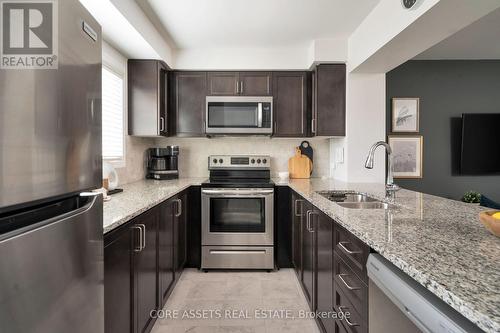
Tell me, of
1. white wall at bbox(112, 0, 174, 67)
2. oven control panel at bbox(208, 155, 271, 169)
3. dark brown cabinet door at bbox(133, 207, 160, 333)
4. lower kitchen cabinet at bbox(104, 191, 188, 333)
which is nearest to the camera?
lower kitchen cabinet at bbox(104, 191, 188, 333)

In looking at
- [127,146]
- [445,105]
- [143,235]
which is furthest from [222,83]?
[445,105]

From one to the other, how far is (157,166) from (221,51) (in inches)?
58.4

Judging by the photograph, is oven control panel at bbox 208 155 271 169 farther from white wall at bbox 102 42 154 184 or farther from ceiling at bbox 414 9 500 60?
ceiling at bbox 414 9 500 60

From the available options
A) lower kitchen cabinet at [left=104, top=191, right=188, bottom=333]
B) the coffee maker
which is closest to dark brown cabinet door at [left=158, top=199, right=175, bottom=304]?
lower kitchen cabinet at [left=104, top=191, right=188, bottom=333]

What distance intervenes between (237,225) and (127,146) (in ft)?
4.54

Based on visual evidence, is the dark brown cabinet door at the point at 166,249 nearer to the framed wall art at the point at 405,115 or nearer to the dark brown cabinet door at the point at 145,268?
the dark brown cabinet door at the point at 145,268

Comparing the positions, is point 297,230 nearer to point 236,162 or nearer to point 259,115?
point 236,162

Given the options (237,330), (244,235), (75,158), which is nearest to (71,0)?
(75,158)

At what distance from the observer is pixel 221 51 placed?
2.98m

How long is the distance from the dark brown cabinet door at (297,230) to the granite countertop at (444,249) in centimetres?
90

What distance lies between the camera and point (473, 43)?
286 centimetres

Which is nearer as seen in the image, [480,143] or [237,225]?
[237,225]

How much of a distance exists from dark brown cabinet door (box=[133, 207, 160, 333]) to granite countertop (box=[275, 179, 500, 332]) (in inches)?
40.8

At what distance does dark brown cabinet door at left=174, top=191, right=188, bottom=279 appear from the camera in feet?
7.72
